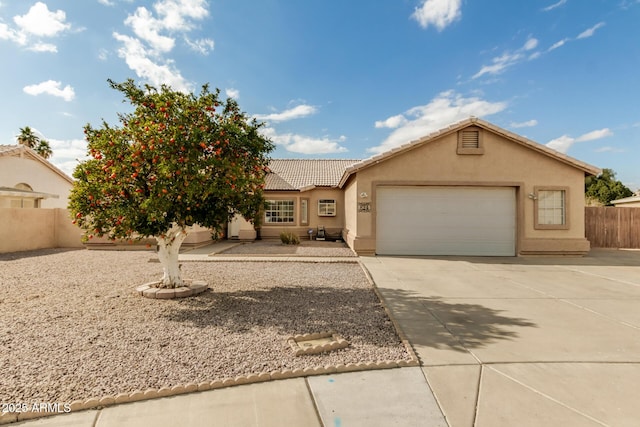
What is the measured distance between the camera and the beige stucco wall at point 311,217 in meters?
19.2

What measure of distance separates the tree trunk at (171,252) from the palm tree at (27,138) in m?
32.8

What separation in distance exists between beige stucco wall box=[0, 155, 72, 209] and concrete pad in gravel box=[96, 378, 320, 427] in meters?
20.7

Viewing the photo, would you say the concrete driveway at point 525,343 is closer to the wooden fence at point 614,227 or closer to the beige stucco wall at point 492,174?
the beige stucco wall at point 492,174

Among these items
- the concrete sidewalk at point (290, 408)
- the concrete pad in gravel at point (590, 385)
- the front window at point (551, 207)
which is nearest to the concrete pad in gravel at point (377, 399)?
the concrete sidewalk at point (290, 408)

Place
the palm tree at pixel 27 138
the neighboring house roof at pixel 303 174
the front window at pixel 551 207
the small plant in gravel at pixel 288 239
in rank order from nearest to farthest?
the front window at pixel 551 207 < the small plant in gravel at pixel 288 239 < the neighboring house roof at pixel 303 174 < the palm tree at pixel 27 138

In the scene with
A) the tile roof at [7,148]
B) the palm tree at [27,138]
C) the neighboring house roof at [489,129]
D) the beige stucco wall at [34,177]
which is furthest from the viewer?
the palm tree at [27,138]

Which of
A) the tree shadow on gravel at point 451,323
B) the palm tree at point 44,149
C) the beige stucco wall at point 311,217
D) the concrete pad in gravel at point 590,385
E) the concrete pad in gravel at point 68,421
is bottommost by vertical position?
the concrete pad in gravel at point 590,385

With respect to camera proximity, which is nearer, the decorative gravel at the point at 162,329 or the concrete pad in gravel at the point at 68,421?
the concrete pad in gravel at the point at 68,421

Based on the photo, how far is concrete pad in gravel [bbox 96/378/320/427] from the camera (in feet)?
8.99

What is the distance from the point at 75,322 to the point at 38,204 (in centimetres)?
1862

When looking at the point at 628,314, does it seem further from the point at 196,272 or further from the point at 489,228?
the point at 196,272

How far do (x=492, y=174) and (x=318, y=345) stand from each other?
459 inches

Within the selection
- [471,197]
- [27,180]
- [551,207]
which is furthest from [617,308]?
[27,180]

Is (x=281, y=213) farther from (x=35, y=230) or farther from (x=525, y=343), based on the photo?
(x=525, y=343)
